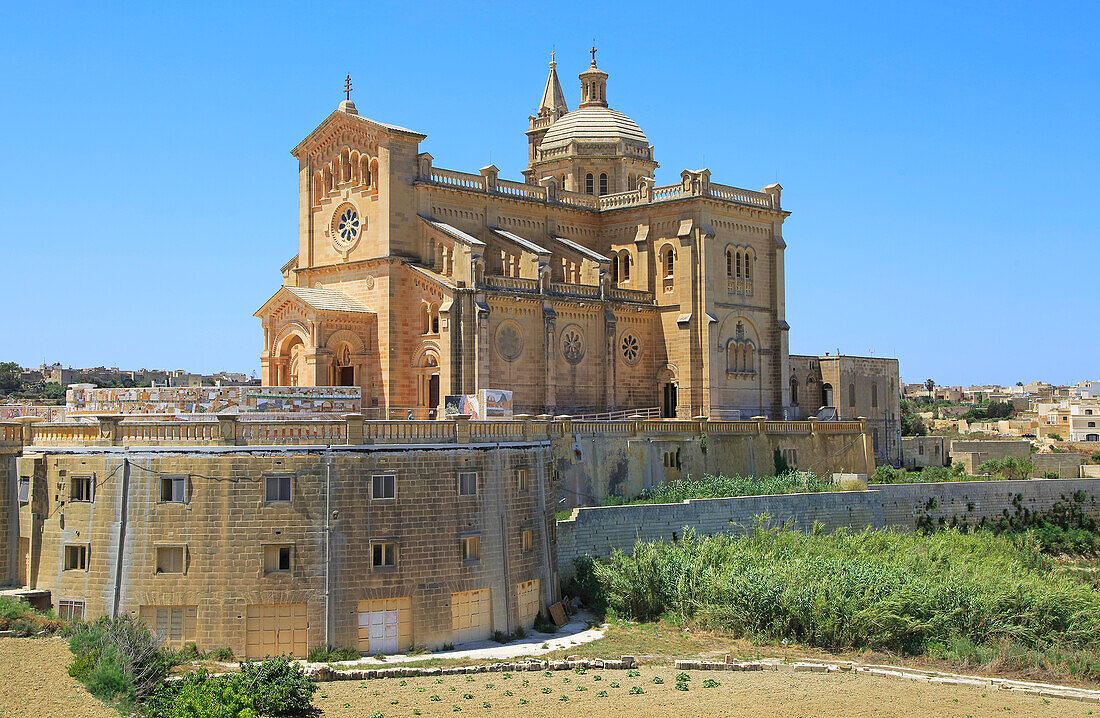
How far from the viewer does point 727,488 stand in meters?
45.8

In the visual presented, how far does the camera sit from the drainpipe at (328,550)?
1230 inches

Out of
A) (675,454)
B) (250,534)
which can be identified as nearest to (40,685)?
(250,534)

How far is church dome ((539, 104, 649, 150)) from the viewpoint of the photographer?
215 ft

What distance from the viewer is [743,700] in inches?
1102

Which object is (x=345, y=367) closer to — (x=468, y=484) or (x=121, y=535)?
(x=468, y=484)

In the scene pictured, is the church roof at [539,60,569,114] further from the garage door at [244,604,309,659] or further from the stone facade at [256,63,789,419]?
the garage door at [244,604,309,659]

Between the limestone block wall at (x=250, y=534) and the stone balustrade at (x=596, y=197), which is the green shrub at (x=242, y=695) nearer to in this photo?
the limestone block wall at (x=250, y=534)

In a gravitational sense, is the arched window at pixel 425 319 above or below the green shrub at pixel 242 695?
above

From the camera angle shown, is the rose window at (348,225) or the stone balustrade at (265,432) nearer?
the stone balustrade at (265,432)

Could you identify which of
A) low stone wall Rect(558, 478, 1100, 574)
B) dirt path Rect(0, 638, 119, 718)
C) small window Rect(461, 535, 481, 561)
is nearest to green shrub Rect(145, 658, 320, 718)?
dirt path Rect(0, 638, 119, 718)

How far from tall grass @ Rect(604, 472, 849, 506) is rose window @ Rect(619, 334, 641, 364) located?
29.8ft

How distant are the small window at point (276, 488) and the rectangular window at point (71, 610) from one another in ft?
19.4

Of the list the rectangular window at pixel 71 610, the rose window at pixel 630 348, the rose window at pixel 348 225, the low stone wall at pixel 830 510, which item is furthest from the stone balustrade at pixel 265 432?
the rose window at pixel 630 348

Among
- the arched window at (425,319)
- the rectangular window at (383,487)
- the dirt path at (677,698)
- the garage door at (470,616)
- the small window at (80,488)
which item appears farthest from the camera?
the arched window at (425,319)
